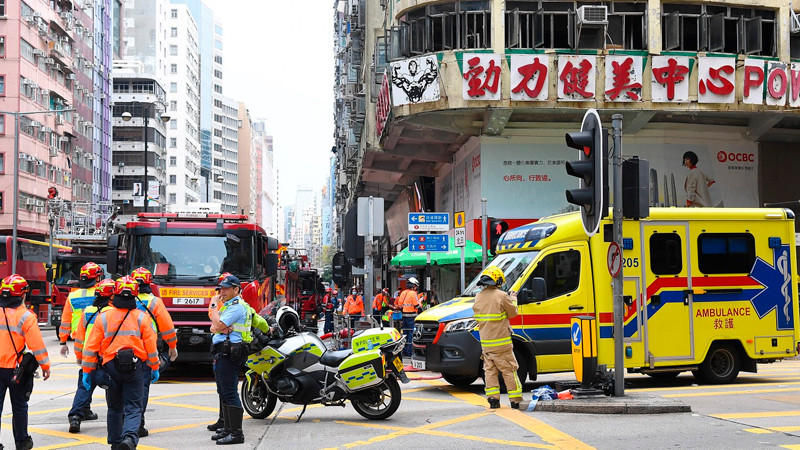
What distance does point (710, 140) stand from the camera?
99.9 feet

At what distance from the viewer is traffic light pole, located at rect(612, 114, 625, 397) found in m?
11.7

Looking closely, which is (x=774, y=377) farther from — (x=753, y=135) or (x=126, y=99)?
(x=126, y=99)

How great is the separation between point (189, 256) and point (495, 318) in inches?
295

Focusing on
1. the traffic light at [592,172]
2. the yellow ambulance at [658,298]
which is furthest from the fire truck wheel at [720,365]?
the traffic light at [592,172]

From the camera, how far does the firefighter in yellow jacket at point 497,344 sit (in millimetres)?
11625

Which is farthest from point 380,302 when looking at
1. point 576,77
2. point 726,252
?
point 726,252

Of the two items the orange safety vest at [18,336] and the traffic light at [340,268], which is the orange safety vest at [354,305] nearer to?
the traffic light at [340,268]

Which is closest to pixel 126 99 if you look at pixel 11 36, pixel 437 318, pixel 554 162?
pixel 11 36

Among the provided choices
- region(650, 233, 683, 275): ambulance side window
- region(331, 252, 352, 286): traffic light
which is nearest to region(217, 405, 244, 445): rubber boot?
region(650, 233, 683, 275): ambulance side window

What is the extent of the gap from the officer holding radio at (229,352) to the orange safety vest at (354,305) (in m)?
16.9

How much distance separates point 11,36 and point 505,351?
55.9 m

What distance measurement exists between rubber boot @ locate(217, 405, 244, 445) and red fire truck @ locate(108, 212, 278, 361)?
6.81m

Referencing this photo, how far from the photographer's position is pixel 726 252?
14.5 m

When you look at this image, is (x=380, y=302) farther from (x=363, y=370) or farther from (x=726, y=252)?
(x=363, y=370)
